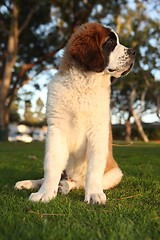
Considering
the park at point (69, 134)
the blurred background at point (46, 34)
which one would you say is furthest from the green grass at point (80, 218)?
the blurred background at point (46, 34)

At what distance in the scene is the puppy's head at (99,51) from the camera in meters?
3.86

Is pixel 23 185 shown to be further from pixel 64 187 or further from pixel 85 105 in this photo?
pixel 85 105

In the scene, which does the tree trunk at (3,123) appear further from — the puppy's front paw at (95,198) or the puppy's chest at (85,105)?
the puppy's front paw at (95,198)

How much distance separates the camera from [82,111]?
3730 millimetres

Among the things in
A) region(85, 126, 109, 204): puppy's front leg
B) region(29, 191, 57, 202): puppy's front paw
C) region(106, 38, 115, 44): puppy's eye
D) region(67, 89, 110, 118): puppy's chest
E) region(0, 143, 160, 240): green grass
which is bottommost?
region(0, 143, 160, 240): green grass

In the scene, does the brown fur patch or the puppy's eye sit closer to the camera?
the brown fur patch

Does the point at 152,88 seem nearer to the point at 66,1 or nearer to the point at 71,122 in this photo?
the point at 66,1

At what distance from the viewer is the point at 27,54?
25578 millimetres

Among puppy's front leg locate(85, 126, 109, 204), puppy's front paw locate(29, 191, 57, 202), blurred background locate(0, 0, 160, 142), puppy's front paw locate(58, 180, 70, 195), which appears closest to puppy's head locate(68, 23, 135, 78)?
puppy's front leg locate(85, 126, 109, 204)

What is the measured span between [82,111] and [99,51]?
66cm

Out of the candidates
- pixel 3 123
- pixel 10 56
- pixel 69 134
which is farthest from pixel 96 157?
pixel 3 123

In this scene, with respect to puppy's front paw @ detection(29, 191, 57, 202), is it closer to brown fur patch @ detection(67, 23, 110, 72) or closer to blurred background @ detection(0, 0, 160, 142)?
brown fur patch @ detection(67, 23, 110, 72)

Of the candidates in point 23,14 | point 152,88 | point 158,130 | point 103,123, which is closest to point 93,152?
point 103,123

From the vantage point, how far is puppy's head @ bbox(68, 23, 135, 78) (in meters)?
3.86
